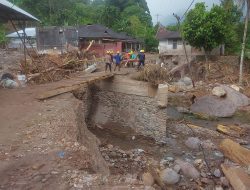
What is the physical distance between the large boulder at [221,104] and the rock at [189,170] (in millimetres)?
8789

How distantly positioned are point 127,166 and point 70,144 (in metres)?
5.84

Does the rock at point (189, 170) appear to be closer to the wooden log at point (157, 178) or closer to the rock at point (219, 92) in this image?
the wooden log at point (157, 178)

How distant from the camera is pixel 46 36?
3231 centimetres

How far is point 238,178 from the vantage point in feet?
35.0

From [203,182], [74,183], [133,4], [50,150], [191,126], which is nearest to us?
[74,183]

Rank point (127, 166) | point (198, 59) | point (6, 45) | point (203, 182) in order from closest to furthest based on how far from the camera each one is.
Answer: point (203, 182), point (127, 166), point (198, 59), point (6, 45)

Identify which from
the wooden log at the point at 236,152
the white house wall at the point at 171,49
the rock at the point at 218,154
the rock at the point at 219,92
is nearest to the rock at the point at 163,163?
the rock at the point at 218,154

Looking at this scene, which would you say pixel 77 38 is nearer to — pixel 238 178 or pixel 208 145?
pixel 208 145

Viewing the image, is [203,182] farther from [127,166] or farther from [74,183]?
[74,183]

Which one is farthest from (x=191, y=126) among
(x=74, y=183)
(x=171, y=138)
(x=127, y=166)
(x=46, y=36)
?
(x=46, y=36)

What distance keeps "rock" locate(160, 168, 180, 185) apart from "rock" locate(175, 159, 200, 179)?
596mm

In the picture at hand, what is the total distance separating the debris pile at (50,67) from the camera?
18.1 metres

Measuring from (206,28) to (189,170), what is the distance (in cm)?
1773

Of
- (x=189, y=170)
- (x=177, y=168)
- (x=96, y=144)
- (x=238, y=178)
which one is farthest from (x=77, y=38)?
(x=238, y=178)
